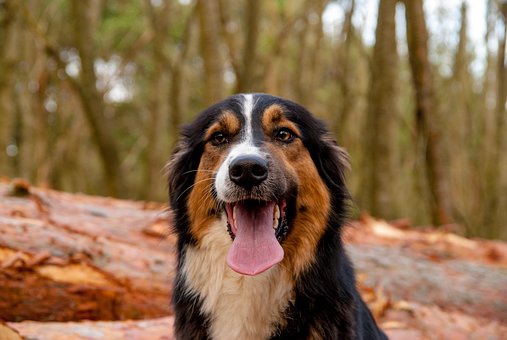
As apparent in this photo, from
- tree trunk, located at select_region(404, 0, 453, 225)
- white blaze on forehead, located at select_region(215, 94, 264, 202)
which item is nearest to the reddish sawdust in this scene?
white blaze on forehead, located at select_region(215, 94, 264, 202)

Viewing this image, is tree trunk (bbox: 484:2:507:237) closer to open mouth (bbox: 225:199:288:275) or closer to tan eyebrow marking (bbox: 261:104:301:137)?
tan eyebrow marking (bbox: 261:104:301:137)

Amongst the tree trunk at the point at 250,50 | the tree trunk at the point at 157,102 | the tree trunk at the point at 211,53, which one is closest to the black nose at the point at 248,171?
the tree trunk at the point at 211,53

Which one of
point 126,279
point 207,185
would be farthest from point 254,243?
point 126,279

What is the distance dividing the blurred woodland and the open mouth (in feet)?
4.06

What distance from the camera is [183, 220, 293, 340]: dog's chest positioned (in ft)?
12.6

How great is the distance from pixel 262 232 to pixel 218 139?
0.73 m

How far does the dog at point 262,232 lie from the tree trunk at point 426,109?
5.93 meters

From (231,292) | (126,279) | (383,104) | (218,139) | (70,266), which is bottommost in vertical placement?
(126,279)

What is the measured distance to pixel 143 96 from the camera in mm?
29906

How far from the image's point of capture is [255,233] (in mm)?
3771

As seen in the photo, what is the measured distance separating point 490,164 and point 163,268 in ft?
47.4

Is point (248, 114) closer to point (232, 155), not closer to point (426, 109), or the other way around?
point (232, 155)

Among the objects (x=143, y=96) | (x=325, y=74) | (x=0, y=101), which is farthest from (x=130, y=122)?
(x=0, y=101)

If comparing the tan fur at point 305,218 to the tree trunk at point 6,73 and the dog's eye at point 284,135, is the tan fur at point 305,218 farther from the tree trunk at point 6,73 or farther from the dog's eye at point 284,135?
the tree trunk at point 6,73
